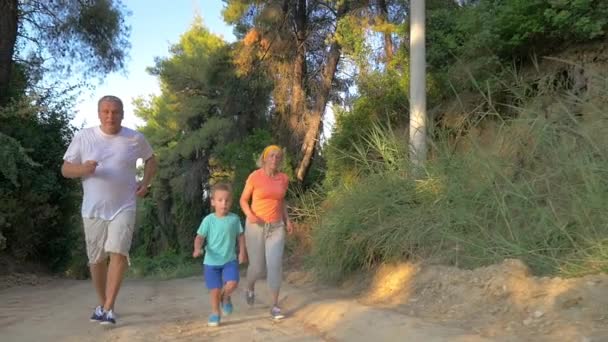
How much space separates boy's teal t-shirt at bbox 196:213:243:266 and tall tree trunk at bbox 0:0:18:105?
37.4ft

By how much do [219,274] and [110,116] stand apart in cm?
185

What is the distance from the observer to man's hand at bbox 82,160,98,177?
5742 mm

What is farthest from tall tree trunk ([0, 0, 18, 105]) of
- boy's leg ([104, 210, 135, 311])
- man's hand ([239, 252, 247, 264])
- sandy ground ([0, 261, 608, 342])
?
man's hand ([239, 252, 247, 264])

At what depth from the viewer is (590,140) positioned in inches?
255

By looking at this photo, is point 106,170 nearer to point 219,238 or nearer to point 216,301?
point 219,238

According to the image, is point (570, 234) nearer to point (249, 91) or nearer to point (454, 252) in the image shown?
point (454, 252)

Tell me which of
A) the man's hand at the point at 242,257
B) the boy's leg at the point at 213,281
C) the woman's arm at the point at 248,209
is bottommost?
the boy's leg at the point at 213,281

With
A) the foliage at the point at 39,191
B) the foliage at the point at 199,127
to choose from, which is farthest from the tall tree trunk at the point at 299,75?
the foliage at the point at 39,191

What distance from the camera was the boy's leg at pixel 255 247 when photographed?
6.70 metres

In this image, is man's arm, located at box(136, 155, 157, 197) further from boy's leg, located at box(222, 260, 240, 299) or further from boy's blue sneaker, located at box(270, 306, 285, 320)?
boy's blue sneaker, located at box(270, 306, 285, 320)

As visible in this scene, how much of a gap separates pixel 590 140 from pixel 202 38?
27318 millimetres

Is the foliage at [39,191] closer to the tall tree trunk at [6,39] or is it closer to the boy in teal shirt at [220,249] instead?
the tall tree trunk at [6,39]

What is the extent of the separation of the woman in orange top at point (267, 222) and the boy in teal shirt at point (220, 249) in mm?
350

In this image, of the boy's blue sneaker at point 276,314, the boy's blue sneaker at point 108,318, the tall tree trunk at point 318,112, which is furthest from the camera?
the tall tree trunk at point 318,112
